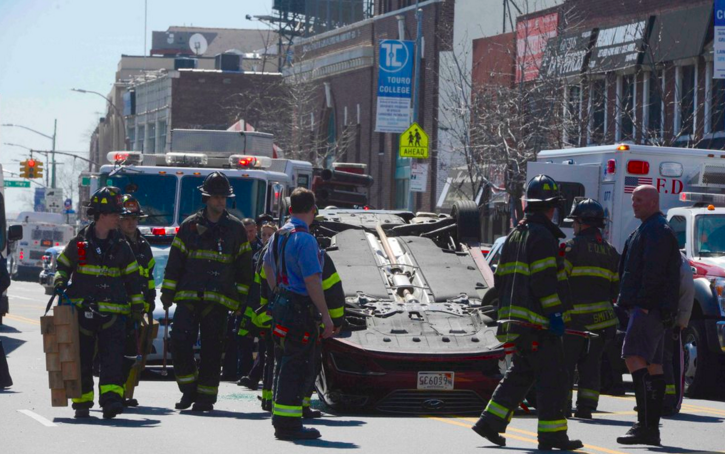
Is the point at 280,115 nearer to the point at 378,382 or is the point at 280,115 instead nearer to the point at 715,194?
the point at 715,194

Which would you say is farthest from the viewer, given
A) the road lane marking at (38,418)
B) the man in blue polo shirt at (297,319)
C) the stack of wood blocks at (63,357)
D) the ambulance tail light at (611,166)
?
the ambulance tail light at (611,166)

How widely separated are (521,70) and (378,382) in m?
20.4

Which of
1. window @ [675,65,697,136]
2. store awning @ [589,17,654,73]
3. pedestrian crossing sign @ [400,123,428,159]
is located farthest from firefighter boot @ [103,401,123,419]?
store awning @ [589,17,654,73]

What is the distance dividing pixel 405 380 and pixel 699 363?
4264 millimetres

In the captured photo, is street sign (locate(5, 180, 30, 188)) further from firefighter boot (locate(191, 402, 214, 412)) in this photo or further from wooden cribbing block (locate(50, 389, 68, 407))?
wooden cribbing block (locate(50, 389, 68, 407))

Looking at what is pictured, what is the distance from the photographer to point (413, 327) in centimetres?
1195

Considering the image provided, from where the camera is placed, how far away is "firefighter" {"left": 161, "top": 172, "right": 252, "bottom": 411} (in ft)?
37.1

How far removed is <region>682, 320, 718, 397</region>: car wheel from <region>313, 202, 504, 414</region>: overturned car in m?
2.49

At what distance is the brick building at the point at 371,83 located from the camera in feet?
152

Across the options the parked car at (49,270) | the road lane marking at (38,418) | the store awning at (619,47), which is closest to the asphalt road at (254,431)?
the road lane marking at (38,418)

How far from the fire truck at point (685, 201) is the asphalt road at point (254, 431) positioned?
989mm

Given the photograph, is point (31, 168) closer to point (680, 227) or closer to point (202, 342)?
point (680, 227)

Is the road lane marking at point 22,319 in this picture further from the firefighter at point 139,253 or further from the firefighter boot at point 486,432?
the firefighter boot at point 486,432

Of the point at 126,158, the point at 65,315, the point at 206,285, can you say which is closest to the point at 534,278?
the point at 206,285
